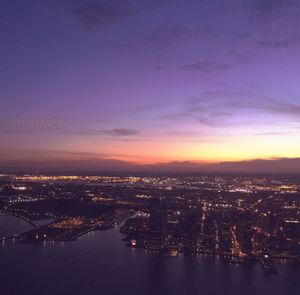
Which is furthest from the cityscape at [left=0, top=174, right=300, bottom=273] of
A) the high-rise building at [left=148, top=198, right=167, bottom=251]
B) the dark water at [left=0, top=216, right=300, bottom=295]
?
the dark water at [left=0, top=216, right=300, bottom=295]

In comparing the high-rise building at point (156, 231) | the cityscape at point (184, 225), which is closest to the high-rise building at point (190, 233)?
the cityscape at point (184, 225)

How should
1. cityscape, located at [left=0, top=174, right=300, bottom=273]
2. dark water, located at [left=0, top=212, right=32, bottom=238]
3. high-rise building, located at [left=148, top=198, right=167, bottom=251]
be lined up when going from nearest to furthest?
cityscape, located at [left=0, top=174, right=300, bottom=273]
high-rise building, located at [left=148, top=198, right=167, bottom=251]
dark water, located at [left=0, top=212, right=32, bottom=238]

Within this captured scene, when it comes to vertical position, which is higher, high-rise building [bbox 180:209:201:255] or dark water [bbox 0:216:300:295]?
high-rise building [bbox 180:209:201:255]

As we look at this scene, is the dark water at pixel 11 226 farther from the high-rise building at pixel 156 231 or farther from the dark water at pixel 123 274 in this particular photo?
the high-rise building at pixel 156 231

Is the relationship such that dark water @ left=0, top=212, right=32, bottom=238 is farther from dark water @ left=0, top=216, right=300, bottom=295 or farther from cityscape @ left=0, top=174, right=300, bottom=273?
dark water @ left=0, top=216, right=300, bottom=295

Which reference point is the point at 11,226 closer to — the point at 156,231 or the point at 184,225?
the point at 156,231

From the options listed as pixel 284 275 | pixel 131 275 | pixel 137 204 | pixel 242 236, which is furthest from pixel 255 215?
pixel 131 275

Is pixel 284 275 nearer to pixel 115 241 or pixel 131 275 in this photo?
pixel 131 275

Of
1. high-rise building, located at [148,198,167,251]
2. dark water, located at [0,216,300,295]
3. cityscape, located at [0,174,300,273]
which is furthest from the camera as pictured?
high-rise building, located at [148,198,167,251]

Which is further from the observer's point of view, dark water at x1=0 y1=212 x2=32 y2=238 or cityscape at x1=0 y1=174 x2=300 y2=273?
dark water at x1=0 y1=212 x2=32 y2=238
